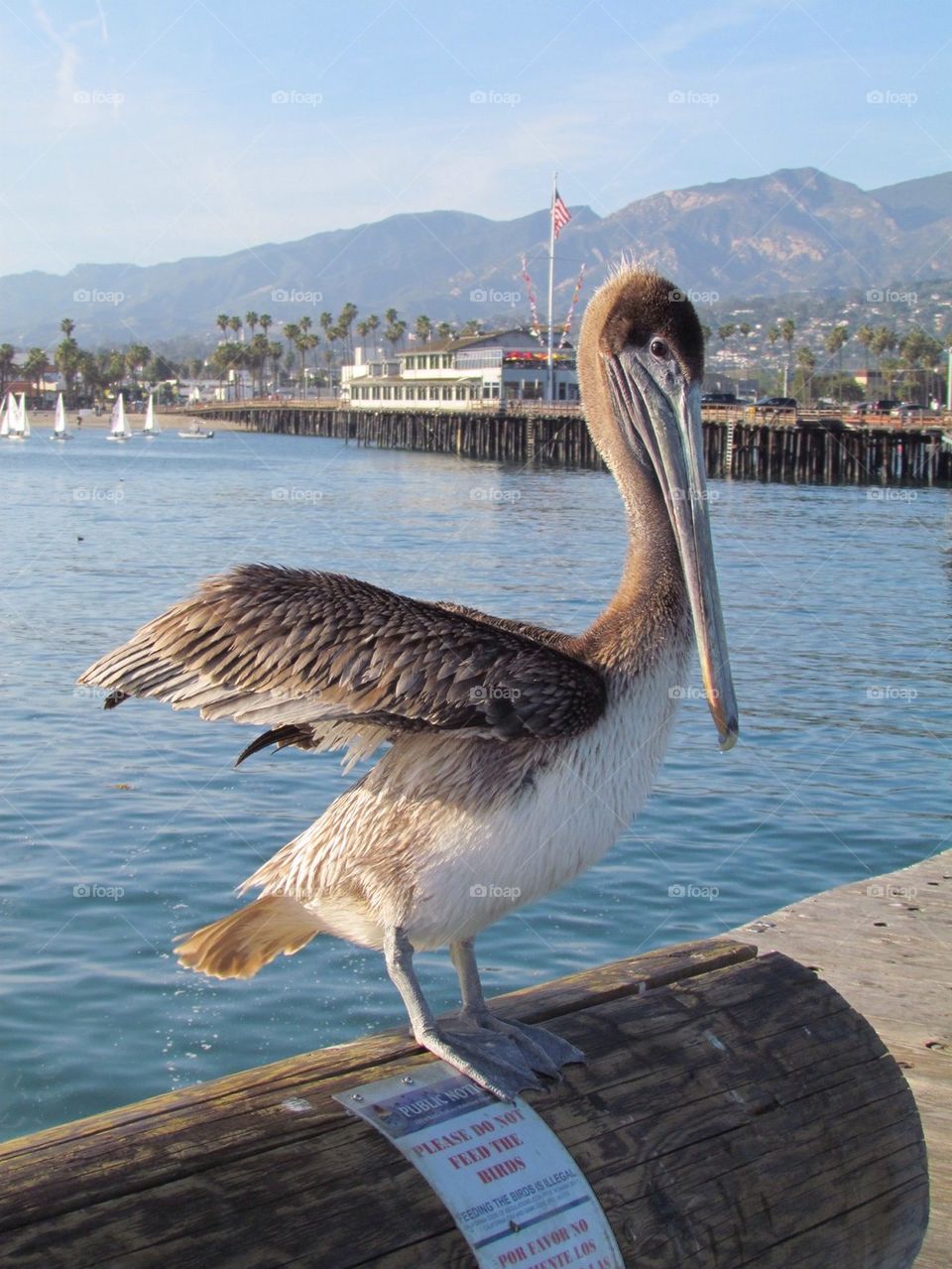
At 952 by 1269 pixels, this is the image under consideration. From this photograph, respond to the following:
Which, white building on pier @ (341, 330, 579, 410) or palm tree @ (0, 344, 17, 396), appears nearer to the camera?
white building on pier @ (341, 330, 579, 410)

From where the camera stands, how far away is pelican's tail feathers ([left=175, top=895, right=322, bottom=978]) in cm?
373

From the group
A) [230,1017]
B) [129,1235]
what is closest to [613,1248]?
[129,1235]

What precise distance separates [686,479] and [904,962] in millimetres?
3429

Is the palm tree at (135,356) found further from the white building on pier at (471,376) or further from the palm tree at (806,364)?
the palm tree at (806,364)

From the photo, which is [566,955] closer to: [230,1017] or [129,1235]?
[230,1017]

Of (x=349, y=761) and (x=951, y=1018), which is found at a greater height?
(x=349, y=761)

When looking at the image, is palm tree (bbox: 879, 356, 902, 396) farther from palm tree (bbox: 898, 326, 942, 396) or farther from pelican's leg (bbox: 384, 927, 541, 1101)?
pelican's leg (bbox: 384, 927, 541, 1101)

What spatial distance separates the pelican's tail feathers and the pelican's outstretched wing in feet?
1.63

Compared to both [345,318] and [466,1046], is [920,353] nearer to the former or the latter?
[345,318]

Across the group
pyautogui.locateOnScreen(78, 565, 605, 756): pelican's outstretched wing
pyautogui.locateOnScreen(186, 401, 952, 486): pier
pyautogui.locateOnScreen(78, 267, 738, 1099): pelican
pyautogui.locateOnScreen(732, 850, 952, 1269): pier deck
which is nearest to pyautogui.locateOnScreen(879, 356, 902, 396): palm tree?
pyautogui.locateOnScreen(186, 401, 952, 486): pier

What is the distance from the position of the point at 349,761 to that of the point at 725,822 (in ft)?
21.5

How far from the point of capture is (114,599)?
19.5 meters

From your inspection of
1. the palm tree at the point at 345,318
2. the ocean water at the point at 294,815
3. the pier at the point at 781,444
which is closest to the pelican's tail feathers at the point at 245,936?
the ocean water at the point at 294,815

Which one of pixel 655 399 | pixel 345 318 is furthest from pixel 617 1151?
pixel 345 318
